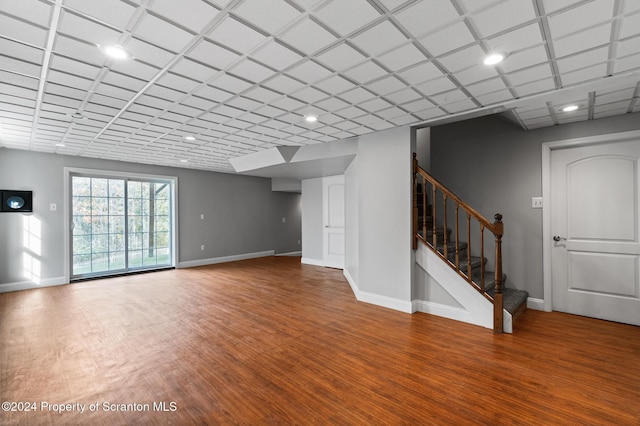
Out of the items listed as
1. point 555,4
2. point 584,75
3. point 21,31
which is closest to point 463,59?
point 555,4

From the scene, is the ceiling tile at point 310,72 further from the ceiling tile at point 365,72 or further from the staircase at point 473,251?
the staircase at point 473,251

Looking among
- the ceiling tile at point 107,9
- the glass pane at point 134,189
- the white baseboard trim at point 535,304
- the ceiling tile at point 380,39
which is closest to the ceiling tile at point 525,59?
the ceiling tile at point 380,39

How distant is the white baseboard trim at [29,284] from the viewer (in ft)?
16.4

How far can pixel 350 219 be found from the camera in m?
5.40

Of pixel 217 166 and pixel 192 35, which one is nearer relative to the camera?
pixel 192 35

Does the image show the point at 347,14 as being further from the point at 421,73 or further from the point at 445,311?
the point at 445,311

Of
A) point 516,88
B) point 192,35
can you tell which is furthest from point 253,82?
point 516,88

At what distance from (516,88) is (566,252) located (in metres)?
2.41

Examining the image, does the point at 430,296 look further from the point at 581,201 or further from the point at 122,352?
the point at 122,352

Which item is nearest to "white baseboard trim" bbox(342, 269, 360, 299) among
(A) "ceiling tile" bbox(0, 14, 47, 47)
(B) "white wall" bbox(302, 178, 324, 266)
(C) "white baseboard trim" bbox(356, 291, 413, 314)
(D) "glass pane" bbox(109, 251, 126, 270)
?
(C) "white baseboard trim" bbox(356, 291, 413, 314)

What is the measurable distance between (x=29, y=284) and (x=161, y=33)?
19.2 feet

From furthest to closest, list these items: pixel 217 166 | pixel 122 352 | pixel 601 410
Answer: pixel 217 166
pixel 122 352
pixel 601 410

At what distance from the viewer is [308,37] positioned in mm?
1896

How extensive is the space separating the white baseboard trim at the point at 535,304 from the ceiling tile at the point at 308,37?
13.5ft
